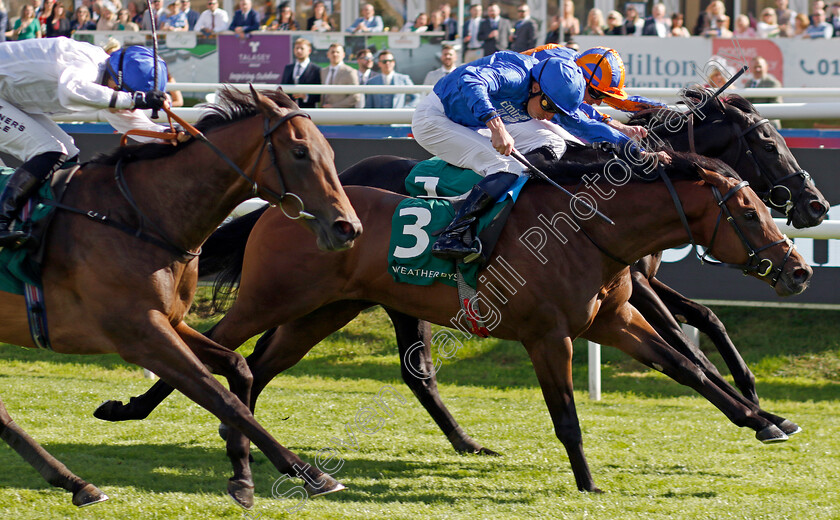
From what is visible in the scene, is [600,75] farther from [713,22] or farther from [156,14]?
[156,14]

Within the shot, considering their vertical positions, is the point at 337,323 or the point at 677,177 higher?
the point at 677,177

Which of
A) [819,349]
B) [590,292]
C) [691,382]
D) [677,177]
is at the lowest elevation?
[819,349]

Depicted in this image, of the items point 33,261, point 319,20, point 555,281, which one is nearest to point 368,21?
point 319,20

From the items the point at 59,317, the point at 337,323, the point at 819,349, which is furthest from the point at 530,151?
the point at 819,349

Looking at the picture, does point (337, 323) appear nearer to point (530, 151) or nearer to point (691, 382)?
point (530, 151)

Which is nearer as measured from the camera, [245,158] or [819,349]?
[245,158]

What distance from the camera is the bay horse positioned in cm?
407

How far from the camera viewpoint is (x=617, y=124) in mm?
A: 5008

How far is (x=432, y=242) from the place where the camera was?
14.3 ft

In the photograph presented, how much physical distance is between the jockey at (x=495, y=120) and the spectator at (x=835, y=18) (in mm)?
7154

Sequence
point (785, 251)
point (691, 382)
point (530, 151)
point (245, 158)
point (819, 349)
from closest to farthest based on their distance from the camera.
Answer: point (245, 158) → point (785, 251) → point (691, 382) → point (530, 151) → point (819, 349)

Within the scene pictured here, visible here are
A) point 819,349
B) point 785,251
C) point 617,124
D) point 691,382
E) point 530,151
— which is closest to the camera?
point 785,251

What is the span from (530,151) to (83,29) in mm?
9848

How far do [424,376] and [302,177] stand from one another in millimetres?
1950
